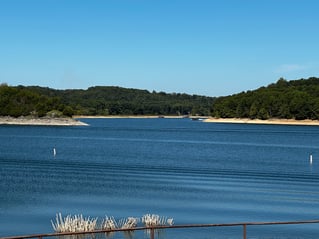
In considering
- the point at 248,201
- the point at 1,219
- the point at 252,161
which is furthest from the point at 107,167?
the point at 1,219

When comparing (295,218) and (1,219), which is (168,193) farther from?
(1,219)

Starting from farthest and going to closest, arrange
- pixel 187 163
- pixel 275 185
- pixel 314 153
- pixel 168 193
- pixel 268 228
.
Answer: pixel 314 153 → pixel 187 163 → pixel 275 185 → pixel 168 193 → pixel 268 228

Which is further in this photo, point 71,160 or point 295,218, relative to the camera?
point 71,160

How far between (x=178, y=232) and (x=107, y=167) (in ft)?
143

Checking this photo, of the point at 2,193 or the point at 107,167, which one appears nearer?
the point at 2,193

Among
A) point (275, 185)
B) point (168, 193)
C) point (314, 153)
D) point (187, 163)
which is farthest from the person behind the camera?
point (314, 153)

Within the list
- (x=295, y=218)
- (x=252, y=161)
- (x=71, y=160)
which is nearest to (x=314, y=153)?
(x=252, y=161)

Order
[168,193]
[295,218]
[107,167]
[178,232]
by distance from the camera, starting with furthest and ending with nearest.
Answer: [107,167] → [168,193] → [295,218] → [178,232]

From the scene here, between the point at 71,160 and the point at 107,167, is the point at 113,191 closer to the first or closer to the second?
the point at 107,167

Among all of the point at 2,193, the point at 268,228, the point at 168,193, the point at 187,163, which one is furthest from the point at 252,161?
the point at 268,228

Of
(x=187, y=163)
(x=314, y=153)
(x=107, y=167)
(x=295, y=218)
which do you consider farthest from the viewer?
(x=314, y=153)

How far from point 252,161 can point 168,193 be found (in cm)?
3865

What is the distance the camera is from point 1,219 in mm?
36094

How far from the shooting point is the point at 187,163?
81562 mm
